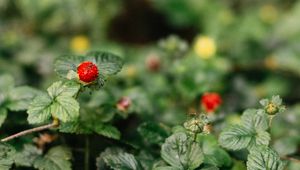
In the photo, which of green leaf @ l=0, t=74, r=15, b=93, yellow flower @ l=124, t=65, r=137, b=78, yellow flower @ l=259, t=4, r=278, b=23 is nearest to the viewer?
green leaf @ l=0, t=74, r=15, b=93

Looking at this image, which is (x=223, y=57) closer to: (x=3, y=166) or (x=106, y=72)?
(x=106, y=72)

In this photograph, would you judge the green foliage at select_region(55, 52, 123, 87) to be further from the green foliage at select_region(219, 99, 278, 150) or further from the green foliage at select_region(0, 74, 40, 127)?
Result: the green foliage at select_region(219, 99, 278, 150)

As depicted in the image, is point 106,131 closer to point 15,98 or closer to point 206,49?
point 15,98

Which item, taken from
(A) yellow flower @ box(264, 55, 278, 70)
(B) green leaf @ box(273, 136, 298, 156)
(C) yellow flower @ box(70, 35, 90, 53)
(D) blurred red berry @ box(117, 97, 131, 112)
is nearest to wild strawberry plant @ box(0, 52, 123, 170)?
(D) blurred red berry @ box(117, 97, 131, 112)

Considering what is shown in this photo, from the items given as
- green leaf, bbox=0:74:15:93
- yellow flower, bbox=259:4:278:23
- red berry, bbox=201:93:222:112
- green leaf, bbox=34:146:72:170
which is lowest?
green leaf, bbox=34:146:72:170

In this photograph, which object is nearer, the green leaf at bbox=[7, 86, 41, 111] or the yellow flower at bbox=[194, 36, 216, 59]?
the green leaf at bbox=[7, 86, 41, 111]

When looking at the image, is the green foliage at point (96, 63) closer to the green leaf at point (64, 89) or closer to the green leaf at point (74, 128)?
the green leaf at point (64, 89)
